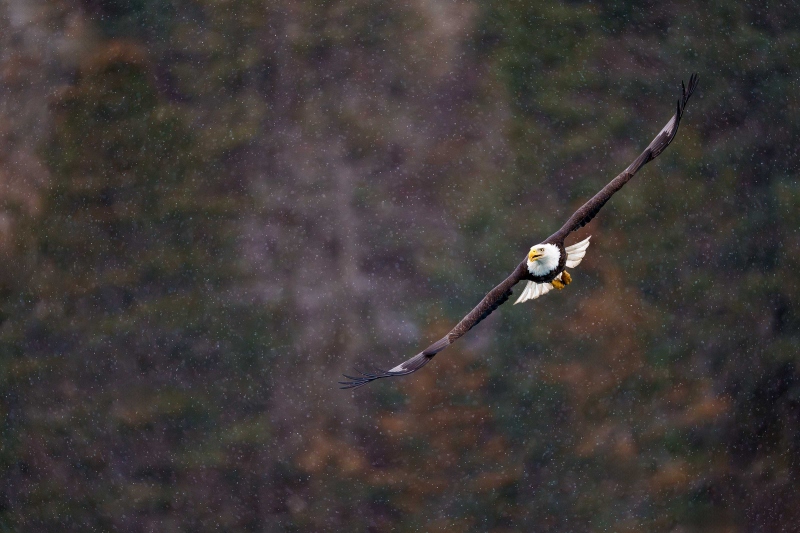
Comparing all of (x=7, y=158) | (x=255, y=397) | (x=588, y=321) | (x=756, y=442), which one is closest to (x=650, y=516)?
(x=756, y=442)

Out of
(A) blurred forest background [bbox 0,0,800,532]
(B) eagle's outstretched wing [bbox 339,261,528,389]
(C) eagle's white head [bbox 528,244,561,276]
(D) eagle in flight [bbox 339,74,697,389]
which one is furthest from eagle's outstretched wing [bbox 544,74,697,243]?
(A) blurred forest background [bbox 0,0,800,532]

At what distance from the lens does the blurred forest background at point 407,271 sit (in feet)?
19.4

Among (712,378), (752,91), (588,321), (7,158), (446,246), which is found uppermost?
(7,158)

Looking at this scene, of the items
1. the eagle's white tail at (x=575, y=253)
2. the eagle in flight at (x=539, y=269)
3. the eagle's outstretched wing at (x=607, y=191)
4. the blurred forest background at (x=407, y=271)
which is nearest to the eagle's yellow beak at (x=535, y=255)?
the eagle in flight at (x=539, y=269)

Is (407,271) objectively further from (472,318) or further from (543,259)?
(543,259)

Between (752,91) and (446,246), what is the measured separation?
2.37 metres

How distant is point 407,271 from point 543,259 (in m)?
1.21

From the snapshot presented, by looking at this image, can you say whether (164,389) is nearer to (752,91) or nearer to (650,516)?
(650,516)

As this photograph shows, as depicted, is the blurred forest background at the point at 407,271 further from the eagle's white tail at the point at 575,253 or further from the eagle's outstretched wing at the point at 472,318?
the eagle's outstretched wing at the point at 472,318

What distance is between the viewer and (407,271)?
5.93m

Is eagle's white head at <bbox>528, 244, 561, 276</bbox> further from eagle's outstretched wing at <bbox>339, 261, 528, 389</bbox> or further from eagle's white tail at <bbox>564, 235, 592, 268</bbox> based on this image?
eagle's white tail at <bbox>564, 235, 592, 268</bbox>

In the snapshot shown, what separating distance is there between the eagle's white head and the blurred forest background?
2.57 ft

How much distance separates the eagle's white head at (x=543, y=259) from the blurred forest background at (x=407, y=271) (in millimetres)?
784

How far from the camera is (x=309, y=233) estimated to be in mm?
5965
